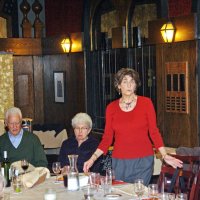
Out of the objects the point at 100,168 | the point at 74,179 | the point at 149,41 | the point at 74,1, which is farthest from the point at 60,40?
the point at 74,179

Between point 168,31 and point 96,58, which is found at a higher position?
point 168,31

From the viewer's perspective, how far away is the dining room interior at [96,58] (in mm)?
8180

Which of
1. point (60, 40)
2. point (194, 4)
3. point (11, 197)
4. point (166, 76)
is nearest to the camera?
point (11, 197)

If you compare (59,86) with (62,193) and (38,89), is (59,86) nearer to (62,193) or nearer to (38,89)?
(38,89)

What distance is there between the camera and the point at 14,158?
550 cm

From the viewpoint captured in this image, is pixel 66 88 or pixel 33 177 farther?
pixel 66 88

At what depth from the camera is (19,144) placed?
5.59m

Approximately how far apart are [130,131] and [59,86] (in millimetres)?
6868

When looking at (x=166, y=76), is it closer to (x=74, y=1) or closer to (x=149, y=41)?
(x=149, y=41)

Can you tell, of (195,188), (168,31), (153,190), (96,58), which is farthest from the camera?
(96,58)

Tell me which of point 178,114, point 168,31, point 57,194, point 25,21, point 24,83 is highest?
point 25,21

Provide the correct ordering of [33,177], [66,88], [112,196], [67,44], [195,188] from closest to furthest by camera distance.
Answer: [112,196]
[195,188]
[33,177]
[67,44]
[66,88]

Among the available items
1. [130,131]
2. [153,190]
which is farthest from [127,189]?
[130,131]

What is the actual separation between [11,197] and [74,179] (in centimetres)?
50
